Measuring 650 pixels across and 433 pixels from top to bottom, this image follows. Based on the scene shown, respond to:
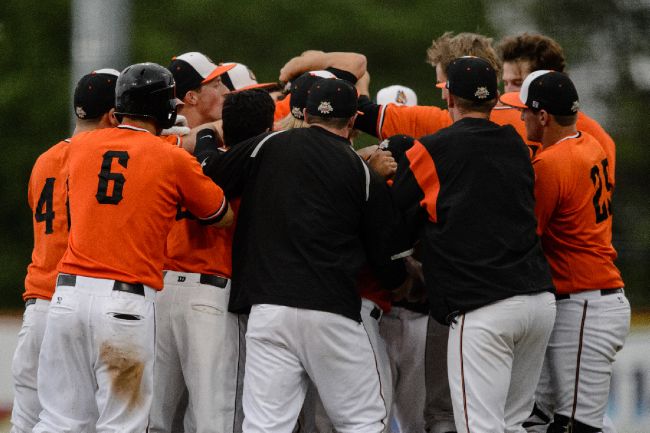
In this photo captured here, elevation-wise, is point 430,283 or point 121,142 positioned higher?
point 121,142

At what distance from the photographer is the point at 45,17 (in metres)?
16.4

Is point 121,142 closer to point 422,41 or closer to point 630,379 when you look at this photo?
point 630,379

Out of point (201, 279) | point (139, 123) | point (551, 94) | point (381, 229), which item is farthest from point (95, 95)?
point (551, 94)

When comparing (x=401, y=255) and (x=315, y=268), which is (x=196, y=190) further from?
(x=401, y=255)

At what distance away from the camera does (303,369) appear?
597 cm

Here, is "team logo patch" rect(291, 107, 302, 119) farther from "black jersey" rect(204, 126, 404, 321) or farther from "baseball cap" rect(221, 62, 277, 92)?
"baseball cap" rect(221, 62, 277, 92)

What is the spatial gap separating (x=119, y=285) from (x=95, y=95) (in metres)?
1.25

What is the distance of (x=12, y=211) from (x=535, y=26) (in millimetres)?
7797

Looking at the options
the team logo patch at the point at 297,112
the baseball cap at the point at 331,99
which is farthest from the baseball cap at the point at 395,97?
the baseball cap at the point at 331,99

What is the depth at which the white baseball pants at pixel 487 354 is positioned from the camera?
5.75 meters

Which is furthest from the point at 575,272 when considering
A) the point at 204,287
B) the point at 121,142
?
the point at 121,142

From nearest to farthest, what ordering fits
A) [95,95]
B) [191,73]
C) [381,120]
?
[95,95]
[381,120]
[191,73]

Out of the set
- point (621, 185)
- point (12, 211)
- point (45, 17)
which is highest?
point (45, 17)

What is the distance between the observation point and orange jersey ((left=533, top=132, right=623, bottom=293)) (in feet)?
20.4
